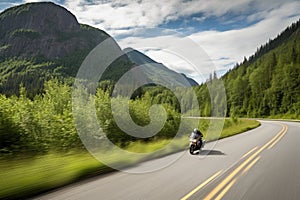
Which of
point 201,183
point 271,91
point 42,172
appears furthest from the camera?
point 271,91

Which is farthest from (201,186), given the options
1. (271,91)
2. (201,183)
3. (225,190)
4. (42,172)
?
(271,91)

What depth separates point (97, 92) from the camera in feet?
55.5

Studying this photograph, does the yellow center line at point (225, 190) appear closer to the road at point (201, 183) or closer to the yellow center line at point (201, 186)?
the road at point (201, 183)

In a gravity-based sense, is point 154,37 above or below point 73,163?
above

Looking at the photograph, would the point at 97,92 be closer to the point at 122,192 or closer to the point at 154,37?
the point at 154,37

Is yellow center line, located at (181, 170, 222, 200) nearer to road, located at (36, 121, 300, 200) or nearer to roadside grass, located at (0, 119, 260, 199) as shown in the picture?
road, located at (36, 121, 300, 200)

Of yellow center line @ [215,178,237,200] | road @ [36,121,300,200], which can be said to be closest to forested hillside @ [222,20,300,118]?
road @ [36,121,300,200]

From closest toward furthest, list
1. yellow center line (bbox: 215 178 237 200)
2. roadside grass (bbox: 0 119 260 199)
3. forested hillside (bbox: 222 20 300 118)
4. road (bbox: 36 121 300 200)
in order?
yellow center line (bbox: 215 178 237 200) → road (bbox: 36 121 300 200) → roadside grass (bbox: 0 119 260 199) → forested hillside (bbox: 222 20 300 118)

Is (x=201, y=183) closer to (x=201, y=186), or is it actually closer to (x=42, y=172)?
(x=201, y=186)

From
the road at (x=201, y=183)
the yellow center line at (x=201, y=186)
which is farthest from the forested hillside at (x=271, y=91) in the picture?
the yellow center line at (x=201, y=186)

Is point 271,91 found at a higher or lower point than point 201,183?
higher

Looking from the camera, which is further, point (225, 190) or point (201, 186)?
point (201, 186)

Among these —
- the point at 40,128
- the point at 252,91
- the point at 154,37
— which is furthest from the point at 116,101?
the point at 252,91

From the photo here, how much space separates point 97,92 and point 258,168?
399 inches
